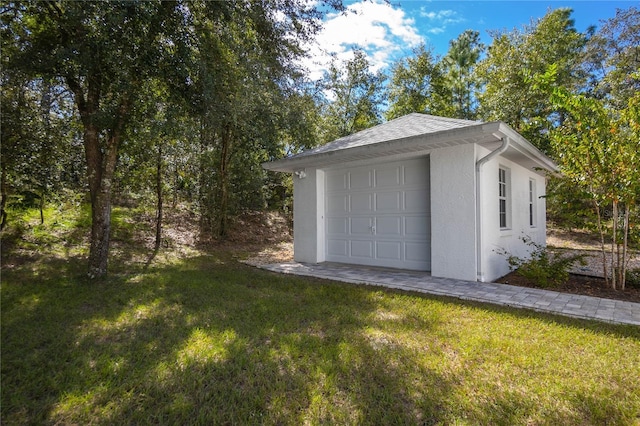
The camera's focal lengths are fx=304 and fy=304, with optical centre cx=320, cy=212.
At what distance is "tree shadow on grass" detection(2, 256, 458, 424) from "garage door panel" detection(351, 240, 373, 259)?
2563mm

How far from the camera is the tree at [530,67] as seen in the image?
504 inches

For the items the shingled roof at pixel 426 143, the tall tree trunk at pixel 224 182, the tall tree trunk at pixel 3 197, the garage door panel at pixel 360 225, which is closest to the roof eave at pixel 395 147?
the shingled roof at pixel 426 143

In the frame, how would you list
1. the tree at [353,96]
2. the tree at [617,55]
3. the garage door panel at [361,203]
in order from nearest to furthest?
1. the garage door panel at [361,203]
2. the tree at [617,55]
3. the tree at [353,96]

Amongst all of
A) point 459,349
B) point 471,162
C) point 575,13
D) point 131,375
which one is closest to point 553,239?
point 471,162

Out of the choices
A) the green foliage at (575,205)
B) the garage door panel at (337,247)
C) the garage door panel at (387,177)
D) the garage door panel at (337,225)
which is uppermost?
the garage door panel at (387,177)

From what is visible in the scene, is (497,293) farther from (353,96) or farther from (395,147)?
(353,96)

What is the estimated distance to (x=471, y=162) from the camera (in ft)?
17.5

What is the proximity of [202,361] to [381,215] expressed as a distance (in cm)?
504

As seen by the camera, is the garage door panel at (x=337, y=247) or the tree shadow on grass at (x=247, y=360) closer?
the tree shadow on grass at (x=247, y=360)

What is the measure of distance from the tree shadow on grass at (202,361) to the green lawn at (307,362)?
0.5 inches

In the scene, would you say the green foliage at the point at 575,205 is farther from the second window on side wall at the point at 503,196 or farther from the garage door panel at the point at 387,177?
the garage door panel at the point at 387,177

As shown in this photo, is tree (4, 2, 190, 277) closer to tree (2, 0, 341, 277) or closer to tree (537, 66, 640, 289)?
tree (2, 0, 341, 277)

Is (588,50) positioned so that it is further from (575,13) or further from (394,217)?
(394,217)

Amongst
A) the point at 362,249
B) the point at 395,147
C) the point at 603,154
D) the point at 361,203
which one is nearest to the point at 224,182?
the point at 361,203
